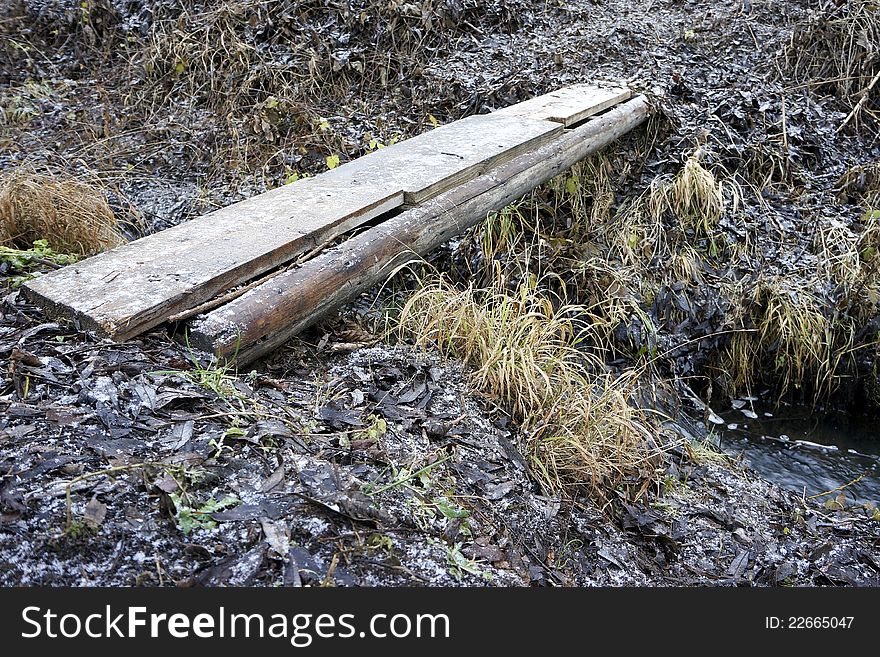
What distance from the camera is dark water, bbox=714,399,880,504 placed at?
3.94 meters

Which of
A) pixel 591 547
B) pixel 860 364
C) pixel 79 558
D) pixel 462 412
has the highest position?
pixel 79 558

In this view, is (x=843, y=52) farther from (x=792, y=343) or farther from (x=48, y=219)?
(x=48, y=219)

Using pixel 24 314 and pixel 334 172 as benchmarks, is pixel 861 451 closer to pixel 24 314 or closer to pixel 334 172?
pixel 334 172

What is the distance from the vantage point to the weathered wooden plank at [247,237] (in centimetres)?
254

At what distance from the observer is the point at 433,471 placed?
2475 millimetres

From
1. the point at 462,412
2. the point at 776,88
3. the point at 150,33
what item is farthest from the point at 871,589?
the point at 150,33

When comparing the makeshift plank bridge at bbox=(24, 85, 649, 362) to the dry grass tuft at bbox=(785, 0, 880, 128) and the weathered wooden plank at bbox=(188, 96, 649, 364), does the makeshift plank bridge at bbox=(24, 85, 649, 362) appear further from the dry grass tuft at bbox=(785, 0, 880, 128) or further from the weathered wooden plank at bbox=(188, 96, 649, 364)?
the dry grass tuft at bbox=(785, 0, 880, 128)

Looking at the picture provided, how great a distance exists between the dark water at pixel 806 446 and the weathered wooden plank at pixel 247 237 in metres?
2.17

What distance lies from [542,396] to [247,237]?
1458 mm

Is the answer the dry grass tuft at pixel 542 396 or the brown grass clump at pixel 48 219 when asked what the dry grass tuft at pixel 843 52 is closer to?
the dry grass tuft at pixel 542 396

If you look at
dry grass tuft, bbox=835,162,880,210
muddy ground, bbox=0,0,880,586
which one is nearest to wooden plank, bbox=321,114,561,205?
muddy ground, bbox=0,0,880,586

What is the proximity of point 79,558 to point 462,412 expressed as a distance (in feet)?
4.99

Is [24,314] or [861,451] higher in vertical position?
[24,314]

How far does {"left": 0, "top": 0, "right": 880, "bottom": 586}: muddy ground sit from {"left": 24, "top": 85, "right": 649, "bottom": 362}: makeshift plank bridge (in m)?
0.13
